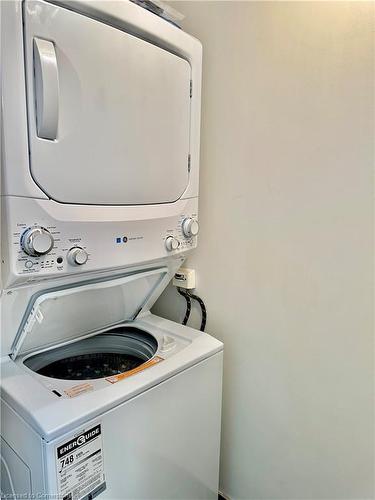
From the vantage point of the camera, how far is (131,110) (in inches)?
49.6

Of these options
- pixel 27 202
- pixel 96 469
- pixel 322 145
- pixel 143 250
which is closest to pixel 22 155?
pixel 27 202

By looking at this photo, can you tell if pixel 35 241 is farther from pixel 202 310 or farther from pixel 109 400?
Result: pixel 202 310

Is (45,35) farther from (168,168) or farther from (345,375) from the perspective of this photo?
(345,375)

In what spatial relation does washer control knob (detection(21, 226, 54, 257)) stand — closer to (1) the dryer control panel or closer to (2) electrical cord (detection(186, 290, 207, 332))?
(1) the dryer control panel

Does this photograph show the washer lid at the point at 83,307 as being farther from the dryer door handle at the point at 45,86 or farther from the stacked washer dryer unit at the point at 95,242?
the dryer door handle at the point at 45,86

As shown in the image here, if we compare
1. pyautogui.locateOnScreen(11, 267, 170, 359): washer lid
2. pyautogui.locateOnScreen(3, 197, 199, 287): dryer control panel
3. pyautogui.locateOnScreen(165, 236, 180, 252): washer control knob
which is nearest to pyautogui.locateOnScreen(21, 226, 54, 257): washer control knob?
pyautogui.locateOnScreen(3, 197, 199, 287): dryer control panel

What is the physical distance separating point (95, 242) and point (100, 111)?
44cm

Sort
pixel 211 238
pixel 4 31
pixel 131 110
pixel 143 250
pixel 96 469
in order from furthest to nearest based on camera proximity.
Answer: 1. pixel 211 238
2. pixel 143 250
3. pixel 131 110
4. pixel 96 469
5. pixel 4 31

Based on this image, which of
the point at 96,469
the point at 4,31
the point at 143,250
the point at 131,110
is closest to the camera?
the point at 4,31

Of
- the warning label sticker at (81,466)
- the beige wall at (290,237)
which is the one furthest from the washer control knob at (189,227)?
the warning label sticker at (81,466)

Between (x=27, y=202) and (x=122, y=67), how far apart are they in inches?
22.9

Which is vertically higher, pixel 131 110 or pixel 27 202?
pixel 131 110

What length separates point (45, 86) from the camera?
100 centimetres

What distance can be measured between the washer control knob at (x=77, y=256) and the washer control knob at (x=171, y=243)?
40 centimetres
